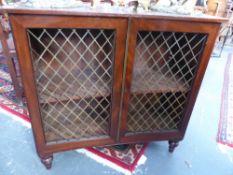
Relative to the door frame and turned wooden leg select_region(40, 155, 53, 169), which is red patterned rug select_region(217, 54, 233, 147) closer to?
the door frame

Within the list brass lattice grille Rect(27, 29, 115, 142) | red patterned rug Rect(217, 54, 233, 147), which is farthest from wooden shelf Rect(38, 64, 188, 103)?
red patterned rug Rect(217, 54, 233, 147)

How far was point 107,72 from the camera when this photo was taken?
90cm

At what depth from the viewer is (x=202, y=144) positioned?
1.38 meters

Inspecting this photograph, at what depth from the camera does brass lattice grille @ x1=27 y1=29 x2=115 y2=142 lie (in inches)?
32.9

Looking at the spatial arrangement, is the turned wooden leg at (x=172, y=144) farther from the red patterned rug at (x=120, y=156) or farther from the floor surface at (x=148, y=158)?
the red patterned rug at (x=120, y=156)

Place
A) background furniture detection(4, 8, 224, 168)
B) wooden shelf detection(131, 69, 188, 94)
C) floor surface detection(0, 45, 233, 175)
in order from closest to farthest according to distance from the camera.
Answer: background furniture detection(4, 8, 224, 168), wooden shelf detection(131, 69, 188, 94), floor surface detection(0, 45, 233, 175)

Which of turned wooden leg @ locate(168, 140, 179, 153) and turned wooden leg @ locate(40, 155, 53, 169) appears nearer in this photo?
turned wooden leg @ locate(40, 155, 53, 169)

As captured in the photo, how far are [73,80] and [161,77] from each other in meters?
0.48

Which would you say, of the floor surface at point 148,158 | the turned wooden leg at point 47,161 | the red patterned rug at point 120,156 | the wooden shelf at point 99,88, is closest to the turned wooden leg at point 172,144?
the floor surface at point 148,158

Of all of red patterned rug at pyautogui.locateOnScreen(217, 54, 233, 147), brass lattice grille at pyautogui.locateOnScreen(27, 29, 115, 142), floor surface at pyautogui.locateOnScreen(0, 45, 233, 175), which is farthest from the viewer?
red patterned rug at pyautogui.locateOnScreen(217, 54, 233, 147)

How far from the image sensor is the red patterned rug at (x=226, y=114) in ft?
4.76

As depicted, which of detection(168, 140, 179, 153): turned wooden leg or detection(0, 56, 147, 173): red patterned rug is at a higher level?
detection(168, 140, 179, 153): turned wooden leg

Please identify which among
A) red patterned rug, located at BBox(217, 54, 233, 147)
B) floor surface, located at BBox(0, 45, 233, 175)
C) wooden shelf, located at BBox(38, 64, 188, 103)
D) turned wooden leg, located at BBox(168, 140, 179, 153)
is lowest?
red patterned rug, located at BBox(217, 54, 233, 147)

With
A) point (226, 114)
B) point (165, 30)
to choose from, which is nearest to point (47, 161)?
point (165, 30)
